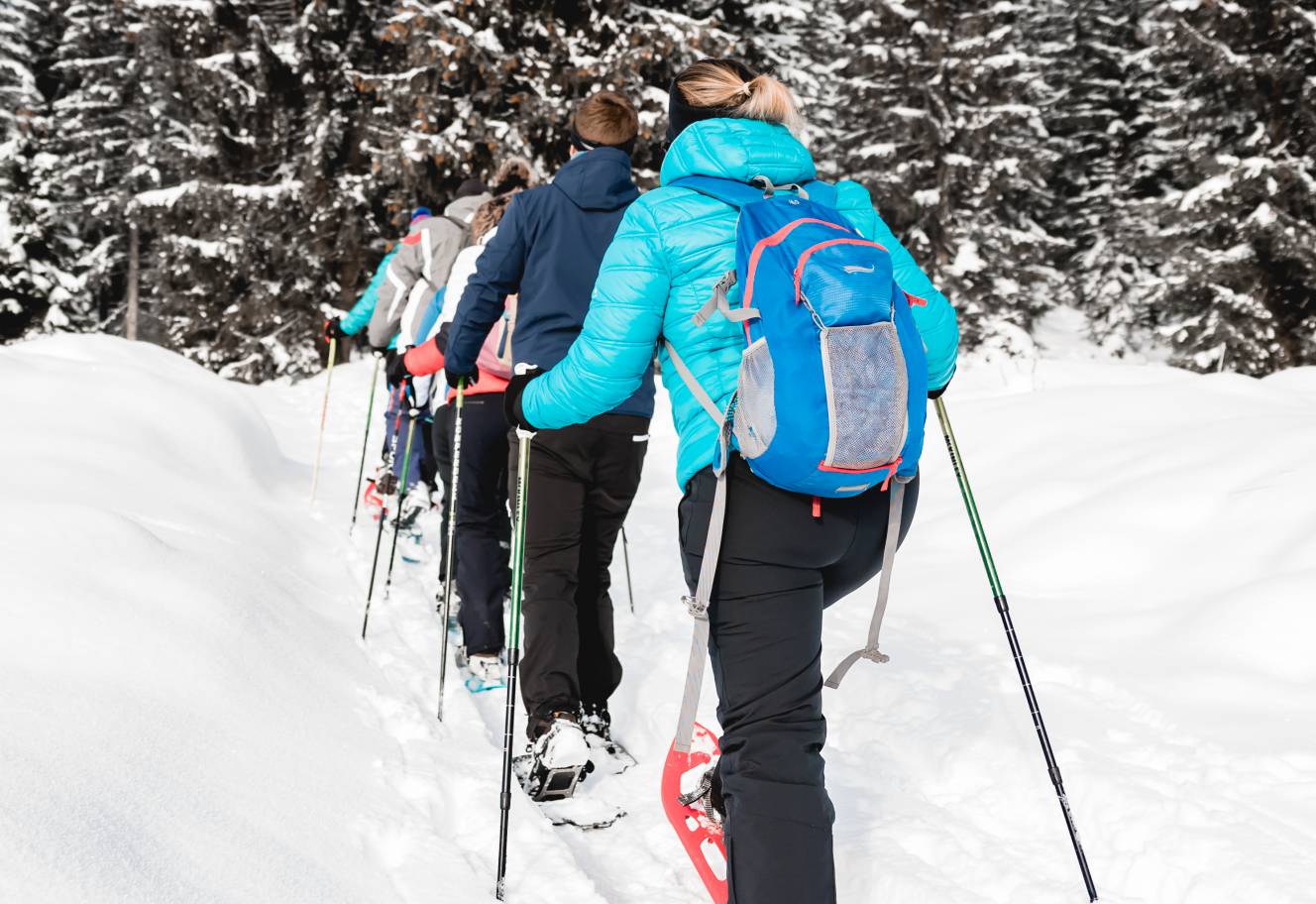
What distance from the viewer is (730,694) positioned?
216 cm

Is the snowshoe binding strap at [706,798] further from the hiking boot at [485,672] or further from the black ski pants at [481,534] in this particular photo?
the black ski pants at [481,534]

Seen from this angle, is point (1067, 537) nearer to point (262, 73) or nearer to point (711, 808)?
point (711, 808)

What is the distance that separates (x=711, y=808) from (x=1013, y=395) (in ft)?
23.4

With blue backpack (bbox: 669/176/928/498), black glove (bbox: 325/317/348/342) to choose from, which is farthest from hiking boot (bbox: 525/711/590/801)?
black glove (bbox: 325/317/348/342)

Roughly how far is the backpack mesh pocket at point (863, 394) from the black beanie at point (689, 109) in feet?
2.25

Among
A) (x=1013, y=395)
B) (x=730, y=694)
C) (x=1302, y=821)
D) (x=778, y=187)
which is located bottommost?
(x=1013, y=395)

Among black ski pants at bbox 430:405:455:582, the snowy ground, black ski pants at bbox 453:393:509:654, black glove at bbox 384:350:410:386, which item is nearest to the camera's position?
the snowy ground

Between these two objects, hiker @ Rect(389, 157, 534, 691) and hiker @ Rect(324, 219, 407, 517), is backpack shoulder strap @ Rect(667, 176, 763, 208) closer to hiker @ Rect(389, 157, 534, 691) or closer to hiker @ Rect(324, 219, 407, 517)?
hiker @ Rect(389, 157, 534, 691)

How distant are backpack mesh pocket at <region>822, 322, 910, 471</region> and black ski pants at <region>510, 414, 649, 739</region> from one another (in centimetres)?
157

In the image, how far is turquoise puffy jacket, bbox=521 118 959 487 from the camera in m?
2.16

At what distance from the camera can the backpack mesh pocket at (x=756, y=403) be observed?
6.38ft

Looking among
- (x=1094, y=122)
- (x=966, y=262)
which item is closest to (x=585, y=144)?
(x=966, y=262)

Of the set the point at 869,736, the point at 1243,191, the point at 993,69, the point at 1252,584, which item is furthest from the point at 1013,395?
the point at 993,69

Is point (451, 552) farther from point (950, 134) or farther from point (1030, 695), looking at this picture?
point (950, 134)
